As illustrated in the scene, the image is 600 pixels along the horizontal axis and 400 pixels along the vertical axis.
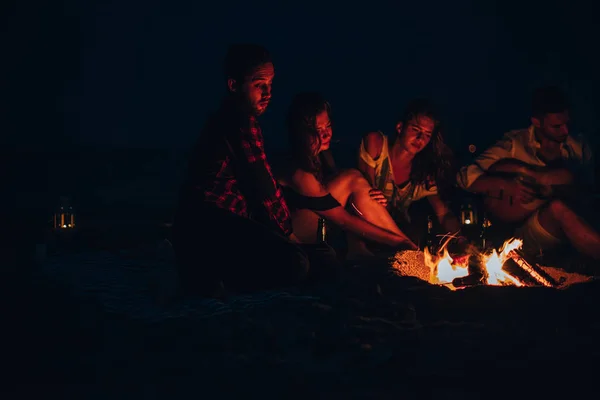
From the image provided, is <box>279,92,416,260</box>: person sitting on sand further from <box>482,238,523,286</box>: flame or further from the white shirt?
<box>482,238,523,286</box>: flame

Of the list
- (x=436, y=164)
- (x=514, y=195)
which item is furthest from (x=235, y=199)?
(x=514, y=195)

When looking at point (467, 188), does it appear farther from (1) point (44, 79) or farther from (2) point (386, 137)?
(1) point (44, 79)

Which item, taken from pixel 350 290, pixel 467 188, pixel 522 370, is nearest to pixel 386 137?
pixel 467 188

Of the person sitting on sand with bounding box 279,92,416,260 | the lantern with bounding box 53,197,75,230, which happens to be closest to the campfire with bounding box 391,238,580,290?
the person sitting on sand with bounding box 279,92,416,260

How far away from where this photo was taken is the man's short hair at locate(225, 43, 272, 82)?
4379mm

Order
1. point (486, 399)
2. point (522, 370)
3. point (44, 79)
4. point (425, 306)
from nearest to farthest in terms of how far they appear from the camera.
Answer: point (486, 399) < point (522, 370) < point (425, 306) < point (44, 79)

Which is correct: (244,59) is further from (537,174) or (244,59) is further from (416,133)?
(537,174)

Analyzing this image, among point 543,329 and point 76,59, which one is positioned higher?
point 76,59

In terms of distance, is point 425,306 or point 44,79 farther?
point 44,79

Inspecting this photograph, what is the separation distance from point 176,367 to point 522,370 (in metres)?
1.64

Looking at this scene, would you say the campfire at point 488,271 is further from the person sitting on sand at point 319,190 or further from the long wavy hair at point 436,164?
the long wavy hair at point 436,164

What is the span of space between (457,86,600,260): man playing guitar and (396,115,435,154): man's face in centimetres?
53

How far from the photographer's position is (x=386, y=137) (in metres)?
6.47

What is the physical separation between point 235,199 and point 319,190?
147cm
